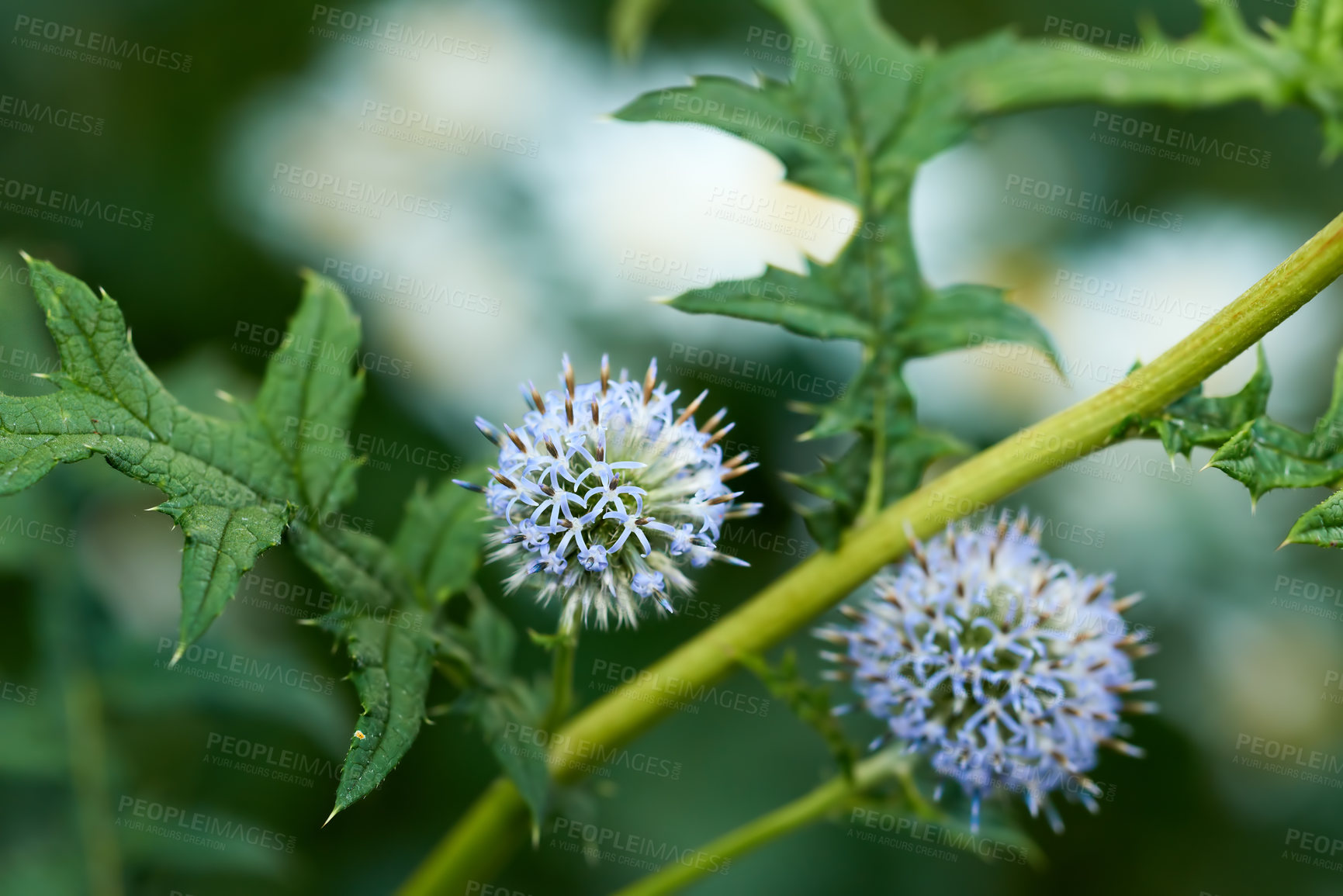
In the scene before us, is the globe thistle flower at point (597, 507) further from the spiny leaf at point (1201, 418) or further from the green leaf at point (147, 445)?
the spiny leaf at point (1201, 418)

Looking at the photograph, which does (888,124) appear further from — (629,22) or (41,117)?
(41,117)

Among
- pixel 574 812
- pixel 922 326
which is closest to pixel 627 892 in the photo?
pixel 574 812

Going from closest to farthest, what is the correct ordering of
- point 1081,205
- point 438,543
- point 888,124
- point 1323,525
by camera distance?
point 1323,525 → point 438,543 → point 888,124 → point 1081,205

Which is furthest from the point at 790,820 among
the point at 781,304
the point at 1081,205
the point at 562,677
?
the point at 1081,205

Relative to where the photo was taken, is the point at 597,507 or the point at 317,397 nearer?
the point at 597,507

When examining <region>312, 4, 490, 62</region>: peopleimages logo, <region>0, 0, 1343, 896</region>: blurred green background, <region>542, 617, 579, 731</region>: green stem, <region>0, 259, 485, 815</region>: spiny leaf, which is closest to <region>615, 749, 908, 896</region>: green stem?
<region>542, 617, 579, 731</region>: green stem
